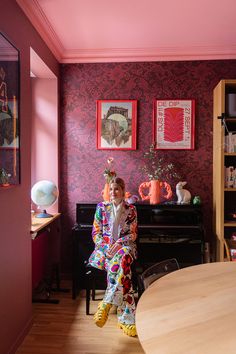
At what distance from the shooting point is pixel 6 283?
6.88 ft

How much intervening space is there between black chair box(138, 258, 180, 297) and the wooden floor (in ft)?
2.70

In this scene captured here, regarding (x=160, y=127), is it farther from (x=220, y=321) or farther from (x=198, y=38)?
(x=220, y=321)

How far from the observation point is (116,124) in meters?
3.50

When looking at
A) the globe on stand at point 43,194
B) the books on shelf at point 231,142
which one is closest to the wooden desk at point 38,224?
the globe on stand at point 43,194

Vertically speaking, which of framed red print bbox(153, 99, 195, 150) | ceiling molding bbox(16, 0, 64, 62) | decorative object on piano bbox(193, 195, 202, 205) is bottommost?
decorative object on piano bbox(193, 195, 202, 205)

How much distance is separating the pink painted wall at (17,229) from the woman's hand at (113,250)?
0.66 m

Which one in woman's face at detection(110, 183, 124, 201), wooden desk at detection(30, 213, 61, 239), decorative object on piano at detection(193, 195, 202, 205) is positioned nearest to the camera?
wooden desk at detection(30, 213, 61, 239)

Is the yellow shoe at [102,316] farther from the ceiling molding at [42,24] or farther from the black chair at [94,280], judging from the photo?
the ceiling molding at [42,24]

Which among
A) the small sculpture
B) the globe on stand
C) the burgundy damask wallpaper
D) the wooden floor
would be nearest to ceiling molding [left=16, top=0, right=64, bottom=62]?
the burgundy damask wallpaper

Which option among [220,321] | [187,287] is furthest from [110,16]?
[220,321]

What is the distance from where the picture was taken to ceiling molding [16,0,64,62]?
7.68 ft

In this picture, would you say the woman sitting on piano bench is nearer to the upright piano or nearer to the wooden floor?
the wooden floor

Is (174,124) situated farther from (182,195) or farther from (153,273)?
(153,273)

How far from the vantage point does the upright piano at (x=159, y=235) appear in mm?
2998
